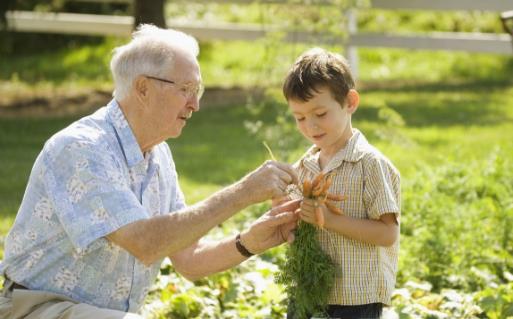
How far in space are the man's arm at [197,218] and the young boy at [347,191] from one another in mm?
165

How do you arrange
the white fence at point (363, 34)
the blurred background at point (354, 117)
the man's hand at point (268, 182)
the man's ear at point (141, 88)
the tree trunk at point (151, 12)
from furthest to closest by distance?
the white fence at point (363, 34), the tree trunk at point (151, 12), the blurred background at point (354, 117), the man's ear at point (141, 88), the man's hand at point (268, 182)

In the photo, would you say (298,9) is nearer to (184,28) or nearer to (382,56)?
(184,28)

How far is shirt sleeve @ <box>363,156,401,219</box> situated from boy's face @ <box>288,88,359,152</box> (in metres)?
0.17

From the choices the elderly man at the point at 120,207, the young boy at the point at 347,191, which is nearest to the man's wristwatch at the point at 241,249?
the elderly man at the point at 120,207

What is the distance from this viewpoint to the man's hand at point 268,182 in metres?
3.78

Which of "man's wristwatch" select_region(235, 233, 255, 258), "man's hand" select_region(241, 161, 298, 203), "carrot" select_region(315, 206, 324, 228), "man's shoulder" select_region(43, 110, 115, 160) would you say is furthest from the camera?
"man's wristwatch" select_region(235, 233, 255, 258)

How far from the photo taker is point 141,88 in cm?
409

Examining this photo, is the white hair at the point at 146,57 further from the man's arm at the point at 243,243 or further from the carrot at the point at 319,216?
the carrot at the point at 319,216

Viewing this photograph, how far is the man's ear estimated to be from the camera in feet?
13.3

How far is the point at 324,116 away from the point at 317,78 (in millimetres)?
150

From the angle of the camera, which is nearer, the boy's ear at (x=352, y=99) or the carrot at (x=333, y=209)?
the carrot at (x=333, y=209)

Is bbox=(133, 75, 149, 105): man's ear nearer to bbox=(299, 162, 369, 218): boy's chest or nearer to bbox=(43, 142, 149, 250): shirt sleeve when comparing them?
bbox=(43, 142, 149, 250): shirt sleeve

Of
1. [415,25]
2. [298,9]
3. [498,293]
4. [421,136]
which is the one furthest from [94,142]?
[415,25]

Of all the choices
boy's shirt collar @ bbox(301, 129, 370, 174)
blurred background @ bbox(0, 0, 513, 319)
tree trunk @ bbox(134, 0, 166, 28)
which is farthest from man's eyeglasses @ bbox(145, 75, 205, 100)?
tree trunk @ bbox(134, 0, 166, 28)
